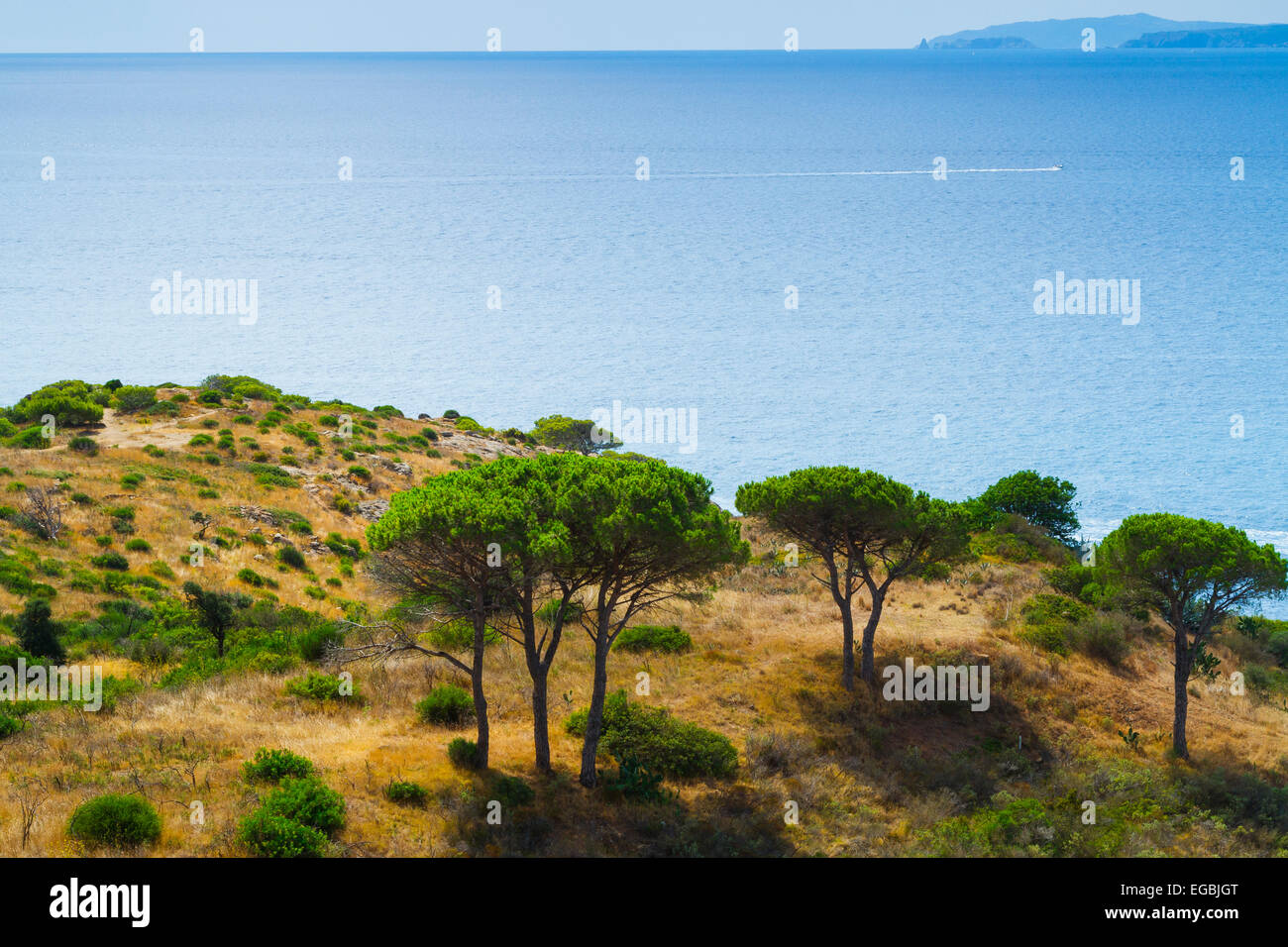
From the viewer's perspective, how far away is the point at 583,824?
70.9ft

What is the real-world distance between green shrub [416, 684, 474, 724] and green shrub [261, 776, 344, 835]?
17.7ft

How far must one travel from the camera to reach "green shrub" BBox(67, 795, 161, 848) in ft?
59.1

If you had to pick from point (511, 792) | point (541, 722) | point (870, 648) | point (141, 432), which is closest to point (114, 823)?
point (511, 792)

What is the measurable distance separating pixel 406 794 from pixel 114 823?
18.1ft

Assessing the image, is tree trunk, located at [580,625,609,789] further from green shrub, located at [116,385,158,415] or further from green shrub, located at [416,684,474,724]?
green shrub, located at [116,385,158,415]

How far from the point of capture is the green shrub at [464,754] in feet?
75.6

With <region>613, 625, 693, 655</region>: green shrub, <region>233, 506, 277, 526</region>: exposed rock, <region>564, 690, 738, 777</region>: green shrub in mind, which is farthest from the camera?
<region>233, 506, 277, 526</region>: exposed rock

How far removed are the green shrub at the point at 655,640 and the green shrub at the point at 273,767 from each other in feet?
40.3

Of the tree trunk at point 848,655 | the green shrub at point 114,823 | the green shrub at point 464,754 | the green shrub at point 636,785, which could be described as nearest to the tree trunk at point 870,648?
the tree trunk at point 848,655

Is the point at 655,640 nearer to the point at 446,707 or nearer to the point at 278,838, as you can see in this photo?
the point at 446,707

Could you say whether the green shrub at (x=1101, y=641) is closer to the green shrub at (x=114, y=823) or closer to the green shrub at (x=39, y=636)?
the green shrub at (x=114, y=823)

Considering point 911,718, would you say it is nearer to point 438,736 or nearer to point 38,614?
point 438,736

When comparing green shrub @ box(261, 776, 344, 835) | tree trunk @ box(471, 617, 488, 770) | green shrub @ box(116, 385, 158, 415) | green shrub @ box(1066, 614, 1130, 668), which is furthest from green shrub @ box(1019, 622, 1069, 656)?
green shrub @ box(116, 385, 158, 415)
